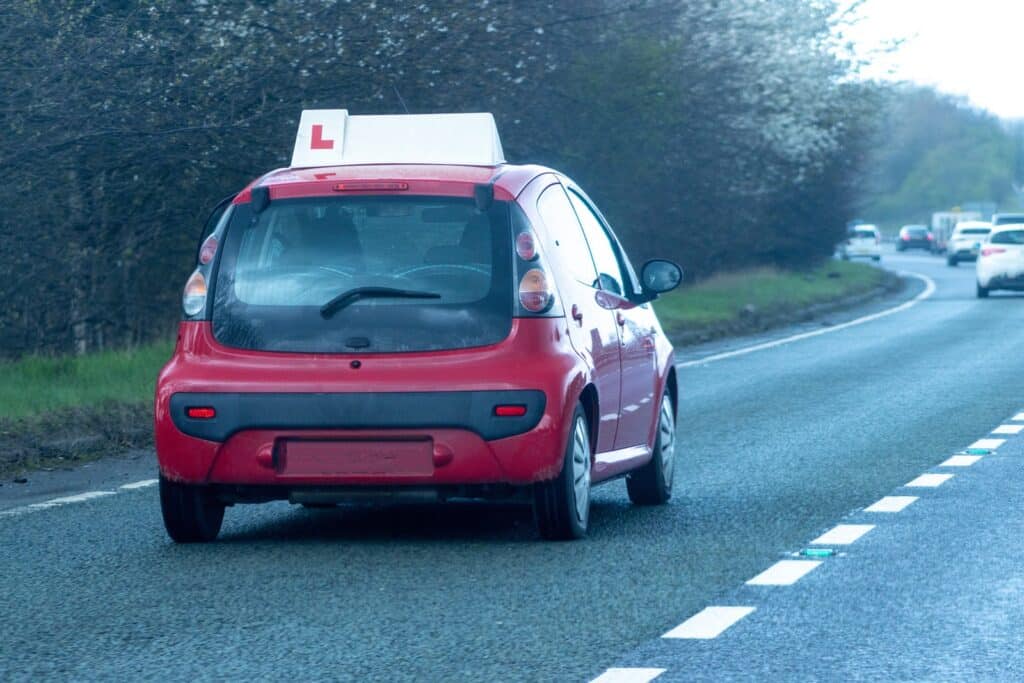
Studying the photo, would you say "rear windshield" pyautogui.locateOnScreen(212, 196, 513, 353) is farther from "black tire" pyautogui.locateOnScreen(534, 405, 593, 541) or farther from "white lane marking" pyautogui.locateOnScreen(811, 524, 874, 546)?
"white lane marking" pyautogui.locateOnScreen(811, 524, 874, 546)

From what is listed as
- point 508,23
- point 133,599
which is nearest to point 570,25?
point 508,23

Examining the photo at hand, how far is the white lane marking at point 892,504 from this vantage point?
10062 mm

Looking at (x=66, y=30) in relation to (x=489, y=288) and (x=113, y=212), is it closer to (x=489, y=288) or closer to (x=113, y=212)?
(x=113, y=212)

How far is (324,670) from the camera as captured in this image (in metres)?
6.20

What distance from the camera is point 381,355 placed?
8.50m

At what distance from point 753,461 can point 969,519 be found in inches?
115

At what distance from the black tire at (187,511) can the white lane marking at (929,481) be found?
3977 millimetres

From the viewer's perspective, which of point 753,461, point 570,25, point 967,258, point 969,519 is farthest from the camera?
point 967,258

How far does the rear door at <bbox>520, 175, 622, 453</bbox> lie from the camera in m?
8.97

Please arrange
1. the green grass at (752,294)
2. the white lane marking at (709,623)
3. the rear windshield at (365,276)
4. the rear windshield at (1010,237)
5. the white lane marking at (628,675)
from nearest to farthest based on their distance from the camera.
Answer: the white lane marking at (628,675)
the white lane marking at (709,623)
the rear windshield at (365,276)
the green grass at (752,294)
the rear windshield at (1010,237)

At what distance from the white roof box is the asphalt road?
168 centimetres

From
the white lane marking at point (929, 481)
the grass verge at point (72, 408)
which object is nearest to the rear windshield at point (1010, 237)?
the grass verge at point (72, 408)

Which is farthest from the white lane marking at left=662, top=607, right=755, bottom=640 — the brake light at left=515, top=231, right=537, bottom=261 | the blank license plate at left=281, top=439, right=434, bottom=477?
the brake light at left=515, top=231, right=537, bottom=261

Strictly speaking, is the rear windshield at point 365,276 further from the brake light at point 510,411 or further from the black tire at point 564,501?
the black tire at point 564,501
